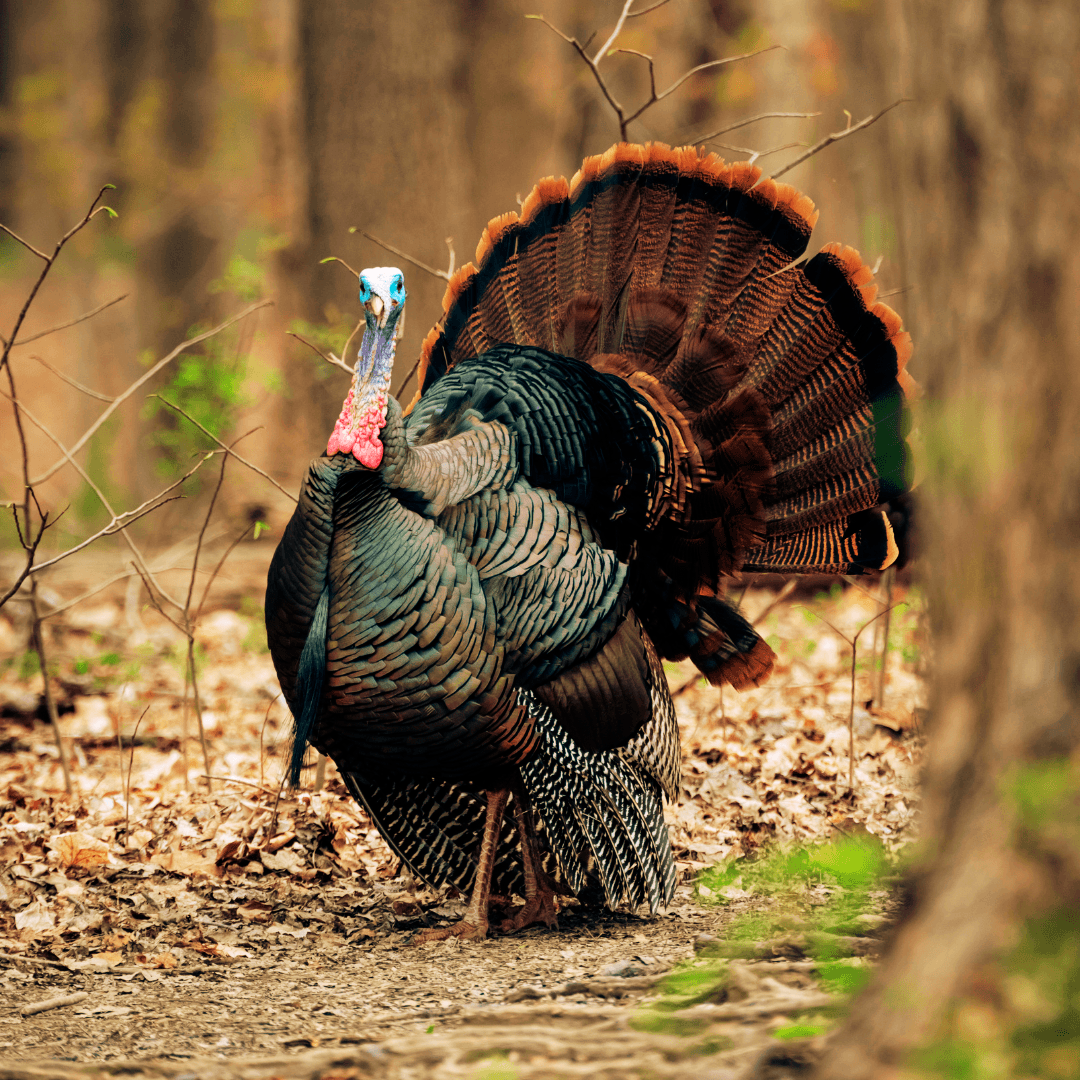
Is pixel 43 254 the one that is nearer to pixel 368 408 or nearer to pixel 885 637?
pixel 368 408

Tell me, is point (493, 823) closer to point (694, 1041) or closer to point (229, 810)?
point (229, 810)

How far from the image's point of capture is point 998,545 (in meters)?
2.10

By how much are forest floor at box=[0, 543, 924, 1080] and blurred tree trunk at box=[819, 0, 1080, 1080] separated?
1.83 feet

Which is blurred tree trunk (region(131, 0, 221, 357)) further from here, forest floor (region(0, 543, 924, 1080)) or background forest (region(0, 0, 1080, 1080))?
forest floor (region(0, 543, 924, 1080))

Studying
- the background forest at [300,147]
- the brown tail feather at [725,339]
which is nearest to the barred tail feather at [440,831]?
the brown tail feather at [725,339]

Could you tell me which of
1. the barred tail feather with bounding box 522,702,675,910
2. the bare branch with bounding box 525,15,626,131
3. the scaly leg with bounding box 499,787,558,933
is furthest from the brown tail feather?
the scaly leg with bounding box 499,787,558,933

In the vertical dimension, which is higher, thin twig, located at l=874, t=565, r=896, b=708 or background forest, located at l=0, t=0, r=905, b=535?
background forest, located at l=0, t=0, r=905, b=535

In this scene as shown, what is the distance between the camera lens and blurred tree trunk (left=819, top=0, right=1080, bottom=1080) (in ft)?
6.48

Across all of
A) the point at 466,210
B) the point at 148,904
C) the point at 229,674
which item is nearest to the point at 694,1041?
the point at 148,904

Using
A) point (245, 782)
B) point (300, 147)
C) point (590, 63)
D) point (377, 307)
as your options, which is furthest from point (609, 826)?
point (300, 147)

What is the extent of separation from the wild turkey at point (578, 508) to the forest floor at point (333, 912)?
459 mm

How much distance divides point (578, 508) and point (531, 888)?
4.64ft

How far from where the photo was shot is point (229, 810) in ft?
17.6

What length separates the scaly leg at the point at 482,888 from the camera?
445 cm
